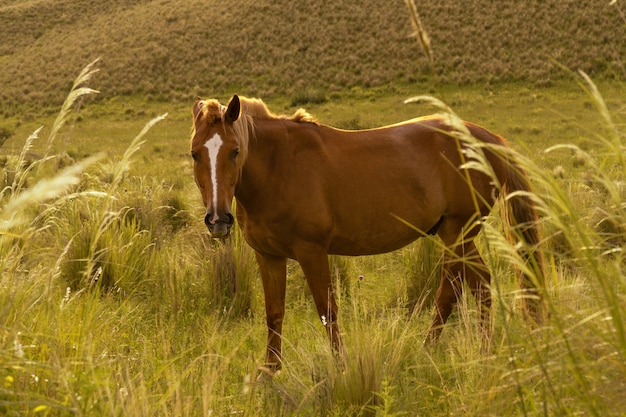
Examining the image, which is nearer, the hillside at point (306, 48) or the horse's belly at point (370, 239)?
the horse's belly at point (370, 239)

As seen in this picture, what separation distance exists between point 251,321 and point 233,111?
6.63 ft

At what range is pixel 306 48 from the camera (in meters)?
38.5

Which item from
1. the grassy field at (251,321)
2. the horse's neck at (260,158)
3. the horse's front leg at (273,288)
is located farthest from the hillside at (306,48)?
the horse's front leg at (273,288)

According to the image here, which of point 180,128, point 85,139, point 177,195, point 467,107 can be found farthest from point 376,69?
point 177,195

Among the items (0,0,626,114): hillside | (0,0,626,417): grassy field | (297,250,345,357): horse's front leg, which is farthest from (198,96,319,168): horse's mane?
(0,0,626,114): hillside

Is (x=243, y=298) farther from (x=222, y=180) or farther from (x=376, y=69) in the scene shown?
(x=376, y=69)

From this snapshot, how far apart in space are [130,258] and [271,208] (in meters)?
1.94

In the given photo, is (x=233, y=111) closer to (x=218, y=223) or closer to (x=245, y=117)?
(x=245, y=117)

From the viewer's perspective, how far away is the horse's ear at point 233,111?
12.4 ft

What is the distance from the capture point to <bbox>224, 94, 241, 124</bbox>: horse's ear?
3.79m

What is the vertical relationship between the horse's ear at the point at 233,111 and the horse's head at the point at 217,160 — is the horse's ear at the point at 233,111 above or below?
above

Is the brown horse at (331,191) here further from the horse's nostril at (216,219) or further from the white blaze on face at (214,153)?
the horse's nostril at (216,219)

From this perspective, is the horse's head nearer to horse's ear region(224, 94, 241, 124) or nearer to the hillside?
horse's ear region(224, 94, 241, 124)

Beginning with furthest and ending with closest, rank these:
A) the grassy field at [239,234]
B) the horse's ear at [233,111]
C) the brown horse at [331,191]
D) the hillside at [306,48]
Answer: the hillside at [306,48] < the brown horse at [331,191] < the horse's ear at [233,111] < the grassy field at [239,234]
